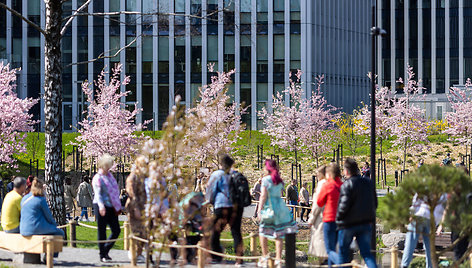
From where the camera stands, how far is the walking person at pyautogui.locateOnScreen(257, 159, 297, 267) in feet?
47.9

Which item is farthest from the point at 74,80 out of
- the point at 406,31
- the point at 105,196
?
the point at 105,196

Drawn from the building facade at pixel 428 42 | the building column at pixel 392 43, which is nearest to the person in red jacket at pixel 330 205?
the building facade at pixel 428 42

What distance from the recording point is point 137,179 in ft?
42.2

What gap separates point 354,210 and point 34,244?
532 centimetres

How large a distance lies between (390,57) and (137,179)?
247 feet

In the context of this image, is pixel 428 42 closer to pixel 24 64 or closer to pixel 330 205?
pixel 24 64

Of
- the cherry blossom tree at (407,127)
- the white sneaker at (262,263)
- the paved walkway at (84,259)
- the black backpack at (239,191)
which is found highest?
the cherry blossom tree at (407,127)

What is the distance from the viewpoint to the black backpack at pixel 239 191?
576 inches

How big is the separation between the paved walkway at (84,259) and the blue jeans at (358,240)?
6.32ft

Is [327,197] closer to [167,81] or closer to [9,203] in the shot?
[9,203]

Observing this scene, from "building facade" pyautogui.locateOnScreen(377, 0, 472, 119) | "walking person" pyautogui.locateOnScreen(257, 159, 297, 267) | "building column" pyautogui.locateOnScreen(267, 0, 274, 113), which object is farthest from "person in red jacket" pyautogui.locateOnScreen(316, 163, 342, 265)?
"building facade" pyautogui.locateOnScreen(377, 0, 472, 119)

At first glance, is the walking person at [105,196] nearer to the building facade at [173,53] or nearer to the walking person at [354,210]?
the walking person at [354,210]

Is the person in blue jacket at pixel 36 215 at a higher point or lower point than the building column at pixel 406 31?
lower

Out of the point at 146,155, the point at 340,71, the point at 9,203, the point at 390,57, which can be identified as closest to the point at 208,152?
the point at 9,203
